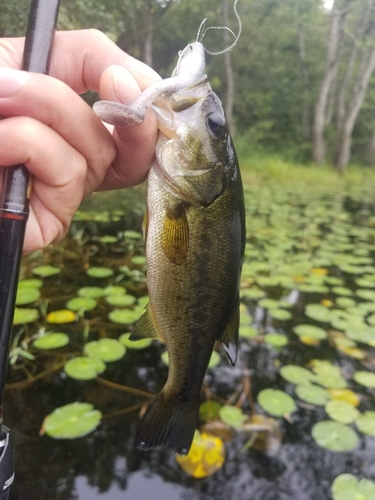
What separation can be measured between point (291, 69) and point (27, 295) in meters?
19.3

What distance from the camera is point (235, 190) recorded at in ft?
3.76

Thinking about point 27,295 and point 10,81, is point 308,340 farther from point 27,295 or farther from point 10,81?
point 10,81

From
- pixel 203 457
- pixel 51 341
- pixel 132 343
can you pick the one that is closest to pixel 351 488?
pixel 203 457

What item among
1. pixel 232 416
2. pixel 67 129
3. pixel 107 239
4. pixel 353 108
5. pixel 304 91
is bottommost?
pixel 232 416

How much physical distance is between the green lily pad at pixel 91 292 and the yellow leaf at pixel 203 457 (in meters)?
1.32

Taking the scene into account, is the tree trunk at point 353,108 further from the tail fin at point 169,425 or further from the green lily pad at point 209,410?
the tail fin at point 169,425

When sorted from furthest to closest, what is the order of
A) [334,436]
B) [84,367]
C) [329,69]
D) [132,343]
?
[329,69]
[132,343]
[84,367]
[334,436]

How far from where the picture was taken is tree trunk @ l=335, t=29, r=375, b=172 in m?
13.4

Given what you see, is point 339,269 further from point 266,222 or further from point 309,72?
point 309,72

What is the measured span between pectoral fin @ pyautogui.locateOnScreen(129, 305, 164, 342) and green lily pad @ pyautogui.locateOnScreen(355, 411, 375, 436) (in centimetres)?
132

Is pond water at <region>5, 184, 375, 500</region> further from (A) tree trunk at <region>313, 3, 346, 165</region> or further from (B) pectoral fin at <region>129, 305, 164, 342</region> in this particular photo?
(A) tree trunk at <region>313, 3, 346, 165</region>

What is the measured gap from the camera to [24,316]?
2564mm

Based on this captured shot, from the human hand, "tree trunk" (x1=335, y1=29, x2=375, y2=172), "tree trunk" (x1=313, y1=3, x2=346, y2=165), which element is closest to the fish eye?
the human hand

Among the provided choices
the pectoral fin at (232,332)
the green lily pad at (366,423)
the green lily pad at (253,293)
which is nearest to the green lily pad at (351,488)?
the green lily pad at (366,423)
